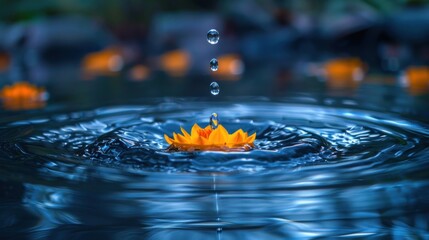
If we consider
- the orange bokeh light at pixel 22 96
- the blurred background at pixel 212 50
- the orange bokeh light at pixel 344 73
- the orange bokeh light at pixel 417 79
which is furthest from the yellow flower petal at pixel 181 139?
the orange bokeh light at pixel 344 73

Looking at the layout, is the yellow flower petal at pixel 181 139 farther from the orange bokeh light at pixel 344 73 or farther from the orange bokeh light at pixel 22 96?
the orange bokeh light at pixel 344 73

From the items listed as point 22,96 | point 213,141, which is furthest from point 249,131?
point 22,96

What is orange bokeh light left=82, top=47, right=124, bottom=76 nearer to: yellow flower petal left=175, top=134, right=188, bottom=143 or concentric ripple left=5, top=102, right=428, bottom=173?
concentric ripple left=5, top=102, right=428, bottom=173

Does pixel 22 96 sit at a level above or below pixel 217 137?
above

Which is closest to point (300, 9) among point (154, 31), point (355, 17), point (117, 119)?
Answer: point (355, 17)

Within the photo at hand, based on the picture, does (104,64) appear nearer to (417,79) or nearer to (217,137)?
(417,79)

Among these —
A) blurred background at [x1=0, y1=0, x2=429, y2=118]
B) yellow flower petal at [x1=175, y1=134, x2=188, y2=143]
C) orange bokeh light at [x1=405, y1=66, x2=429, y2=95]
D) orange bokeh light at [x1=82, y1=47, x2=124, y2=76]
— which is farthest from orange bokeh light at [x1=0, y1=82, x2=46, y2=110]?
orange bokeh light at [x1=405, y1=66, x2=429, y2=95]
